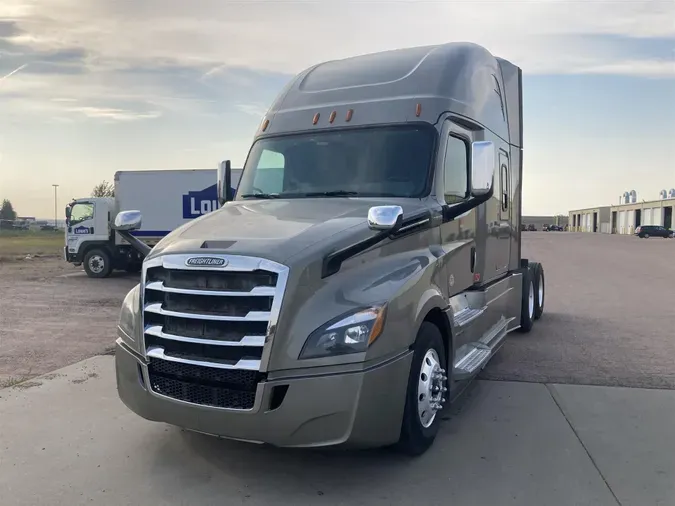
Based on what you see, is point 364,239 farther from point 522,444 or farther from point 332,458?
point 522,444

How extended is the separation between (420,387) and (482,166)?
1.97 meters

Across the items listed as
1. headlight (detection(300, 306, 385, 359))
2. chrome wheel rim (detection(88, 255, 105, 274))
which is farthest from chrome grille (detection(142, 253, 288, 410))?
chrome wheel rim (detection(88, 255, 105, 274))

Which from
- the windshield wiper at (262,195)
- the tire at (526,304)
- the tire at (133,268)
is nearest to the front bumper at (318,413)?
the windshield wiper at (262,195)

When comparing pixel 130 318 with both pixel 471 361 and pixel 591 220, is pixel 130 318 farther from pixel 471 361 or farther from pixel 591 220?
pixel 591 220

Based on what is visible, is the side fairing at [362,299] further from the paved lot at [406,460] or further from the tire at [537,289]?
the tire at [537,289]

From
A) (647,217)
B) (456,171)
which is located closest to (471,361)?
(456,171)

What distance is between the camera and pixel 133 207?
20781 millimetres

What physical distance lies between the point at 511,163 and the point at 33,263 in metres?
26.7

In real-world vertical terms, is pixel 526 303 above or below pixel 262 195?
below

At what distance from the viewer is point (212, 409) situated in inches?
153

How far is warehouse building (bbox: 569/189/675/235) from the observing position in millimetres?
82519

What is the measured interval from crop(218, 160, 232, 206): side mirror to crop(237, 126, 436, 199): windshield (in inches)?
25.8

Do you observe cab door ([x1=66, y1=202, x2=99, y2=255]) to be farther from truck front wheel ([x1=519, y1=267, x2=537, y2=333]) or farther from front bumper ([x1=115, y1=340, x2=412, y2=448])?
front bumper ([x1=115, y1=340, x2=412, y2=448])

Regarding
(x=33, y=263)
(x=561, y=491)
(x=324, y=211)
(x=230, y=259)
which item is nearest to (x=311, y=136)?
(x=324, y=211)
